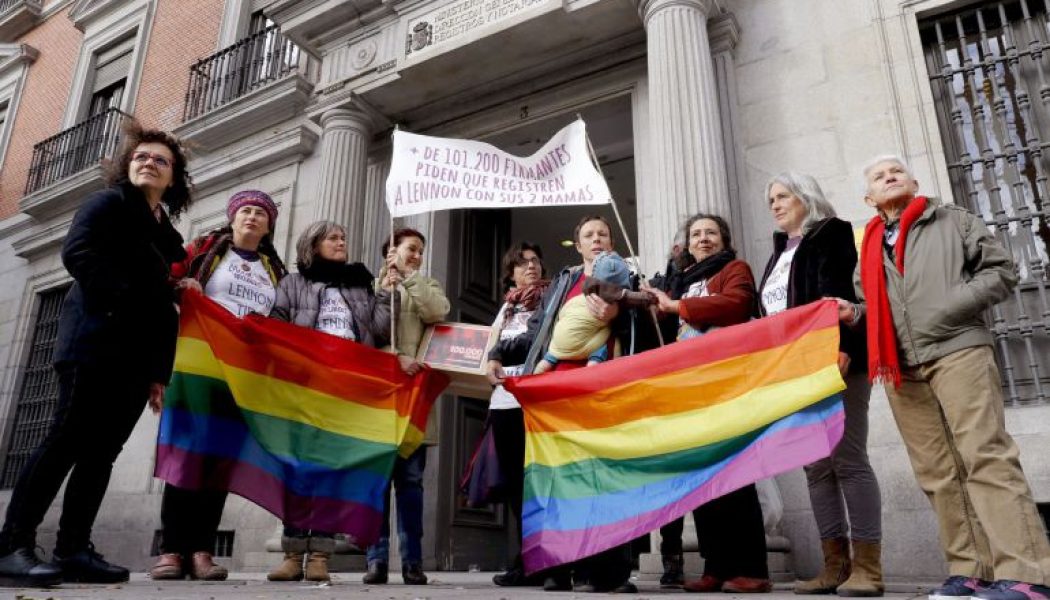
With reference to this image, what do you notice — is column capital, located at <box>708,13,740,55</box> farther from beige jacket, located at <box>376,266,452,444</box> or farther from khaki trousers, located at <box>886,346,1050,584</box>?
khaki trousers, located at <box>886,346,1050,584</box>

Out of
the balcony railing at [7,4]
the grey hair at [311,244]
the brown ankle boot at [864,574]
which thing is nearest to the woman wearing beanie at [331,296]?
the grey hair at [311,244]

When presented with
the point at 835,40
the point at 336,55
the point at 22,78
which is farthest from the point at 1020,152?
the point at 22,78

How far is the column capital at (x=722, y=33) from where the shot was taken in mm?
6117

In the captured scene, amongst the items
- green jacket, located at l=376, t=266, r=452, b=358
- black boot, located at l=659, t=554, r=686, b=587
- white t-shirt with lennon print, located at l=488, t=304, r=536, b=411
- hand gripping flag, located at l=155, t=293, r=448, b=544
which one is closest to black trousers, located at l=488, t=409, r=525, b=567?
white t-shirt with lennon print, located at l=488, t=304, r=536, b=411

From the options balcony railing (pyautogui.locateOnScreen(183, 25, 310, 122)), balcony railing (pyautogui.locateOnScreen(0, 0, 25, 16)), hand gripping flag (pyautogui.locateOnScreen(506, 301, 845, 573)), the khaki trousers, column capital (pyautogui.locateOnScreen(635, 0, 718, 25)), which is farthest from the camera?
balcony railing (pyautogui.locateOnScreen(0, 0, 25, 16))

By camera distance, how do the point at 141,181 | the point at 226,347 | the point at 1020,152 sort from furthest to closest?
the point at 1020,152
the point at 226,347
the point at 141,181

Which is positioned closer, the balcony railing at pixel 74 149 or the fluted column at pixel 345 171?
the fluted column at pixel 345 171

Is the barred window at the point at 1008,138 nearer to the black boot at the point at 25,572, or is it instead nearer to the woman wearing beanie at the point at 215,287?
the woman wearing beanie at the point at 215,287

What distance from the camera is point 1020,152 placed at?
501cm

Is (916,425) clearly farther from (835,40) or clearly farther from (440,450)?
(440,450)

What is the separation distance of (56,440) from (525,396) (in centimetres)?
200

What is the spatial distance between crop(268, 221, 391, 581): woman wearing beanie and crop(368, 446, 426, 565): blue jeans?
426 millimetres

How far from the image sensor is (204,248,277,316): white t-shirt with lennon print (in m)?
3.86

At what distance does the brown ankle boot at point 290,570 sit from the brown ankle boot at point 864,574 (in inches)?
105
